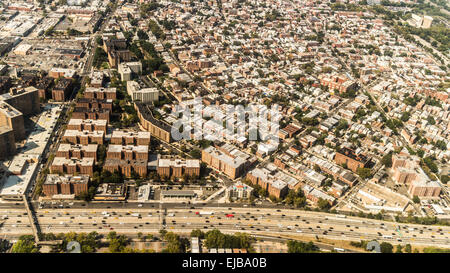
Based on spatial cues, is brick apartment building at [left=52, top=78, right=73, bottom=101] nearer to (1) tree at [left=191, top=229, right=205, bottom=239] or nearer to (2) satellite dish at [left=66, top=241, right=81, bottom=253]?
(2) satellite dish at [left=66, top=241, right=81, bottom=253]

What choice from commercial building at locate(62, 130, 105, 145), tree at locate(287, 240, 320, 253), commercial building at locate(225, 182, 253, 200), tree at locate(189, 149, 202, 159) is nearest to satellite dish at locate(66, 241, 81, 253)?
commercial building at locate(225, 182, 253, 200)

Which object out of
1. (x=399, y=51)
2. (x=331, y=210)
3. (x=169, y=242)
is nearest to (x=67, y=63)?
(x=169, y=242)

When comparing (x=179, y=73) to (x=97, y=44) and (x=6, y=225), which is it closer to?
(x=97, y=44)

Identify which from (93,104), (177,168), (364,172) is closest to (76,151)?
(177,168)

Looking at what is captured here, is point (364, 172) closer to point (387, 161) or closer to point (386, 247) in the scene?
point (387, 161)

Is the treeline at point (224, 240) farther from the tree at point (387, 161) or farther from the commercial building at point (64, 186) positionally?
the tree at point (387, 161)
